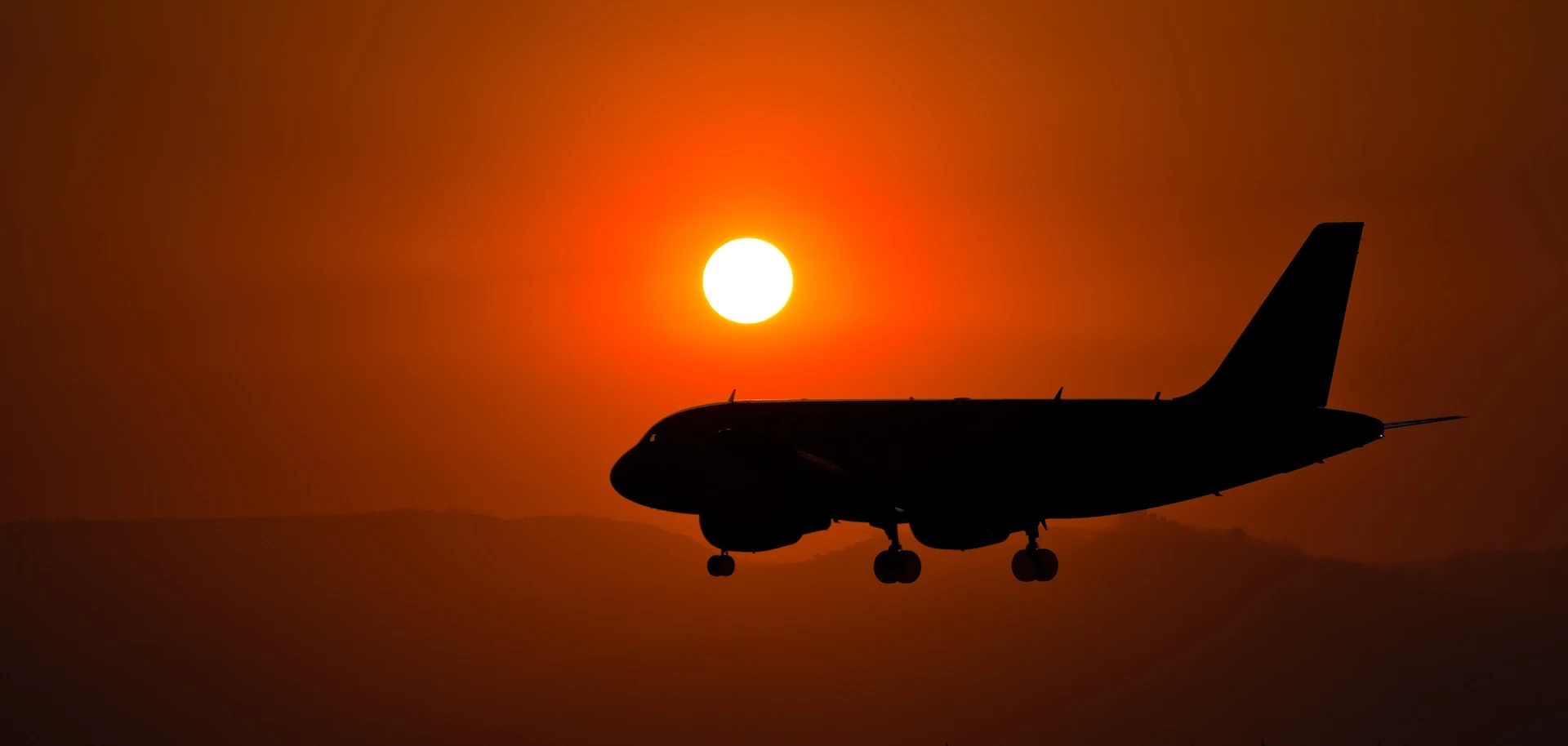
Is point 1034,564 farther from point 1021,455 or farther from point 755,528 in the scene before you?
point 755,528

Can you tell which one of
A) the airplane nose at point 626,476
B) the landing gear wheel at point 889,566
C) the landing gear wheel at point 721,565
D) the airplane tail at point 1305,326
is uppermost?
the airplane nose at point 626,476

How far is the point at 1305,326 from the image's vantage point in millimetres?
44406

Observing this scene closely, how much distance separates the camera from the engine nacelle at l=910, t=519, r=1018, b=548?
140 feet

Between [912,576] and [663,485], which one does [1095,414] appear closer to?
[912,576]

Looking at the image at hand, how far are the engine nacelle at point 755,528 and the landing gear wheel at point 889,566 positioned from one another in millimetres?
1980

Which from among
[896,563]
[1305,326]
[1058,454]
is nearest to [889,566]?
[896,563]

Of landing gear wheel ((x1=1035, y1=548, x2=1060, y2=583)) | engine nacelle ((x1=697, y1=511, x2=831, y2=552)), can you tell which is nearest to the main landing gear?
engine nacelle ((x1=697, y1=511, x2=831, y2=552))

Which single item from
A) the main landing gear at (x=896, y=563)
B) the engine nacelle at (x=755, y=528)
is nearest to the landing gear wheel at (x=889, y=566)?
the main landing gear at (x=896, y=563)

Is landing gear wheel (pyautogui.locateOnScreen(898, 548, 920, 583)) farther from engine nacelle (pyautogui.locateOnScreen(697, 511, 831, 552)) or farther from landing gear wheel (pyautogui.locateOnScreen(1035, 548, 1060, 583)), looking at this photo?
landing gear wheel (pyautogui.locateOnScreen(1035, 548, 1060, 583))

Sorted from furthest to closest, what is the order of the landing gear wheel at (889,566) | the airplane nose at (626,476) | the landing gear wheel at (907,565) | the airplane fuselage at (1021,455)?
the airplane nose at (626,476) → the landing gear wheel at (889,566) → the landing gear wheel at (907,565) → the airplane fuselage at (1021,455)

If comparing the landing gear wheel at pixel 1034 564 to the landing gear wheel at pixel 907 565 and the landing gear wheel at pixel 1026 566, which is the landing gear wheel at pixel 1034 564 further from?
the landing gear wheel at pixel 907 565

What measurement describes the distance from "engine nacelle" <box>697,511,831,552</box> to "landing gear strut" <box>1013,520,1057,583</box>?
5.86 metres

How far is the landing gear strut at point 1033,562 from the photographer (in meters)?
43.9

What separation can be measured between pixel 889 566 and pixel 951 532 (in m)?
2.41
